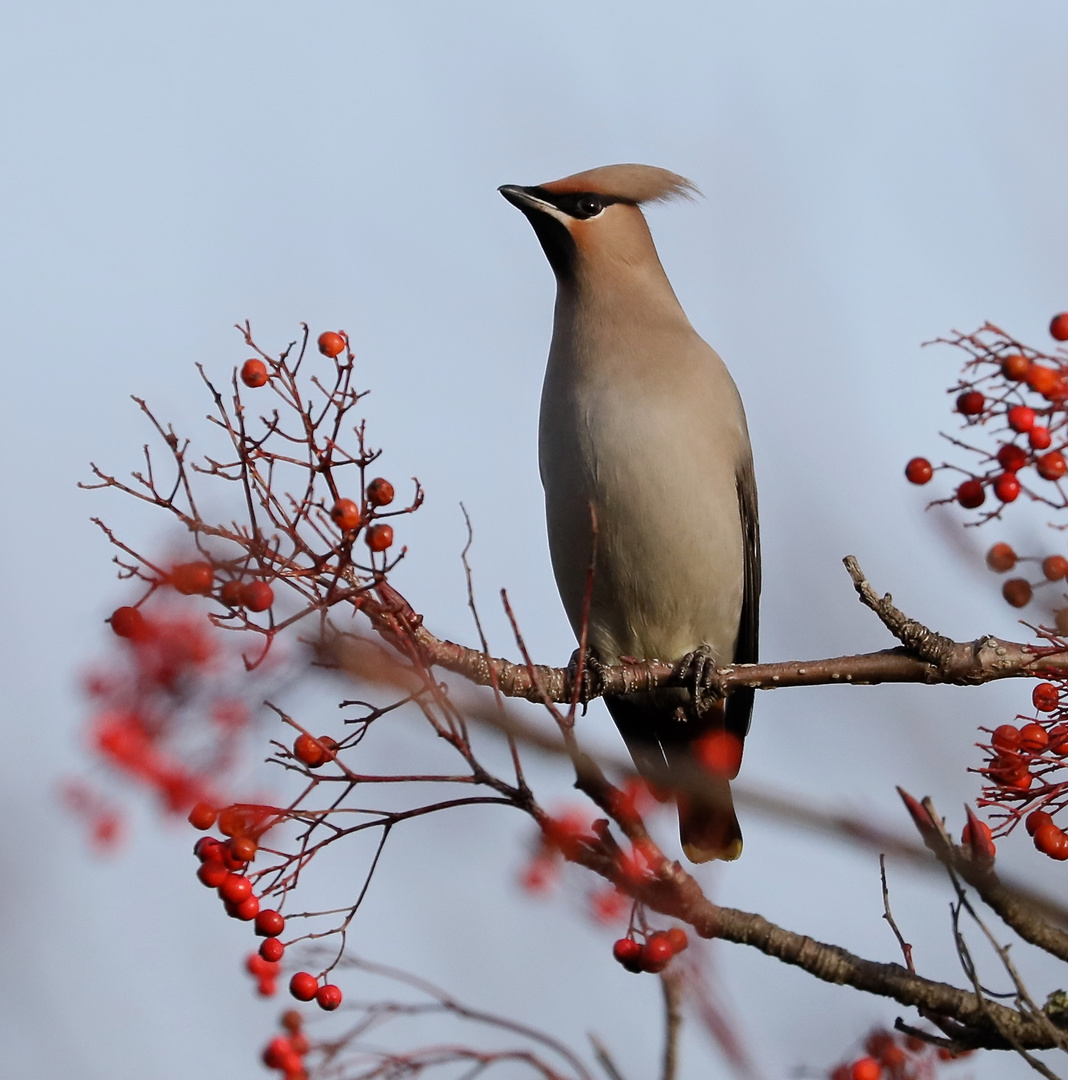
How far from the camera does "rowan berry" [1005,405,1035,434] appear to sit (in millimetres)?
2277

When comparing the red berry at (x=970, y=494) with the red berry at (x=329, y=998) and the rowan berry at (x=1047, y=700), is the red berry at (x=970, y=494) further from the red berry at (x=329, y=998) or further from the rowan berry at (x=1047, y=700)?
the red berry at (x=329, y=998)

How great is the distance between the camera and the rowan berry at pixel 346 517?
2232 mm

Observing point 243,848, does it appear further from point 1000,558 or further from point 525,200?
point 525,200

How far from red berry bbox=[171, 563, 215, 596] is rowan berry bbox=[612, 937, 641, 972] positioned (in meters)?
1.00

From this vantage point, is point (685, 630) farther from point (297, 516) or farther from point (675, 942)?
point (297, 516)

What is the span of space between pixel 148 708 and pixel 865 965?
48.1 inches

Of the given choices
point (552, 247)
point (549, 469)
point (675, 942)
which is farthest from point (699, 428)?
point (675, 942)

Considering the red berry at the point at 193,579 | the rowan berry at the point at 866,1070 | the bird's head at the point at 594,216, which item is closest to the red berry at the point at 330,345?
the red berry at the point at 193,579

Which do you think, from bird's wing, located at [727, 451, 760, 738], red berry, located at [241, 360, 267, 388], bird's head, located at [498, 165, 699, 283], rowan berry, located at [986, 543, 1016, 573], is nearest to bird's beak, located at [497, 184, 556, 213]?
bird's head, located at [498, 165, 699, 283]

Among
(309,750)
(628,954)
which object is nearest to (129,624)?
(309,750)

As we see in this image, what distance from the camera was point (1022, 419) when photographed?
228 centimetres

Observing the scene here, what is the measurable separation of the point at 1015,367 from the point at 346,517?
105 centimetres

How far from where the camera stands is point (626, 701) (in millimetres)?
4598

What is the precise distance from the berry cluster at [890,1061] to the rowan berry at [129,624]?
5.17 ft
